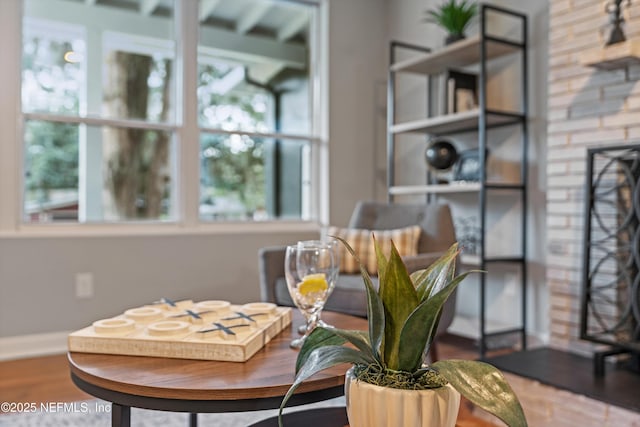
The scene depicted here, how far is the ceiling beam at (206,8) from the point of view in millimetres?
3555

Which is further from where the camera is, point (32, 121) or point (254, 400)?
point (32, 121)

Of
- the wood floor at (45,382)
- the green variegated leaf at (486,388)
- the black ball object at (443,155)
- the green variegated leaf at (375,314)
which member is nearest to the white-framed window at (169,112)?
the wood floor at (45,382)

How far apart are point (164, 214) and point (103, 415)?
162 centimetres

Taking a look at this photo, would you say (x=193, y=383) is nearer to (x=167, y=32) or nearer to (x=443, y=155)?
(x=443, y=155)

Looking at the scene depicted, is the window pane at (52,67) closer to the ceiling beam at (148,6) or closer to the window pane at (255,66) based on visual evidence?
the ceiling beam at (148,6)

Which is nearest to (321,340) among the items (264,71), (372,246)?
(372,246)

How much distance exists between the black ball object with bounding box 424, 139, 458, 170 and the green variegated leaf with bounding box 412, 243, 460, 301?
2.56 m

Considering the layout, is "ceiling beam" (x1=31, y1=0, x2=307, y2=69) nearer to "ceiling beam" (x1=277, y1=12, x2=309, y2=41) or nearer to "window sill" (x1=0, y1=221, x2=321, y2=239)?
"ceiling beam" (x1=277, y1=12, x2=309, y2=41)

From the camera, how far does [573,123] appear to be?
257 centimetres

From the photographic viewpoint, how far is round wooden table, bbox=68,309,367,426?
98 centimetres

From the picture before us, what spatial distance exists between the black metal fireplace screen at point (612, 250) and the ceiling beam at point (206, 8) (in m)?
2.49

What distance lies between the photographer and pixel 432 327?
81cm

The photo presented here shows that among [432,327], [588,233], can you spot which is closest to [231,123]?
[588,233]

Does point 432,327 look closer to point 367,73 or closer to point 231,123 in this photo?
point 231,123
